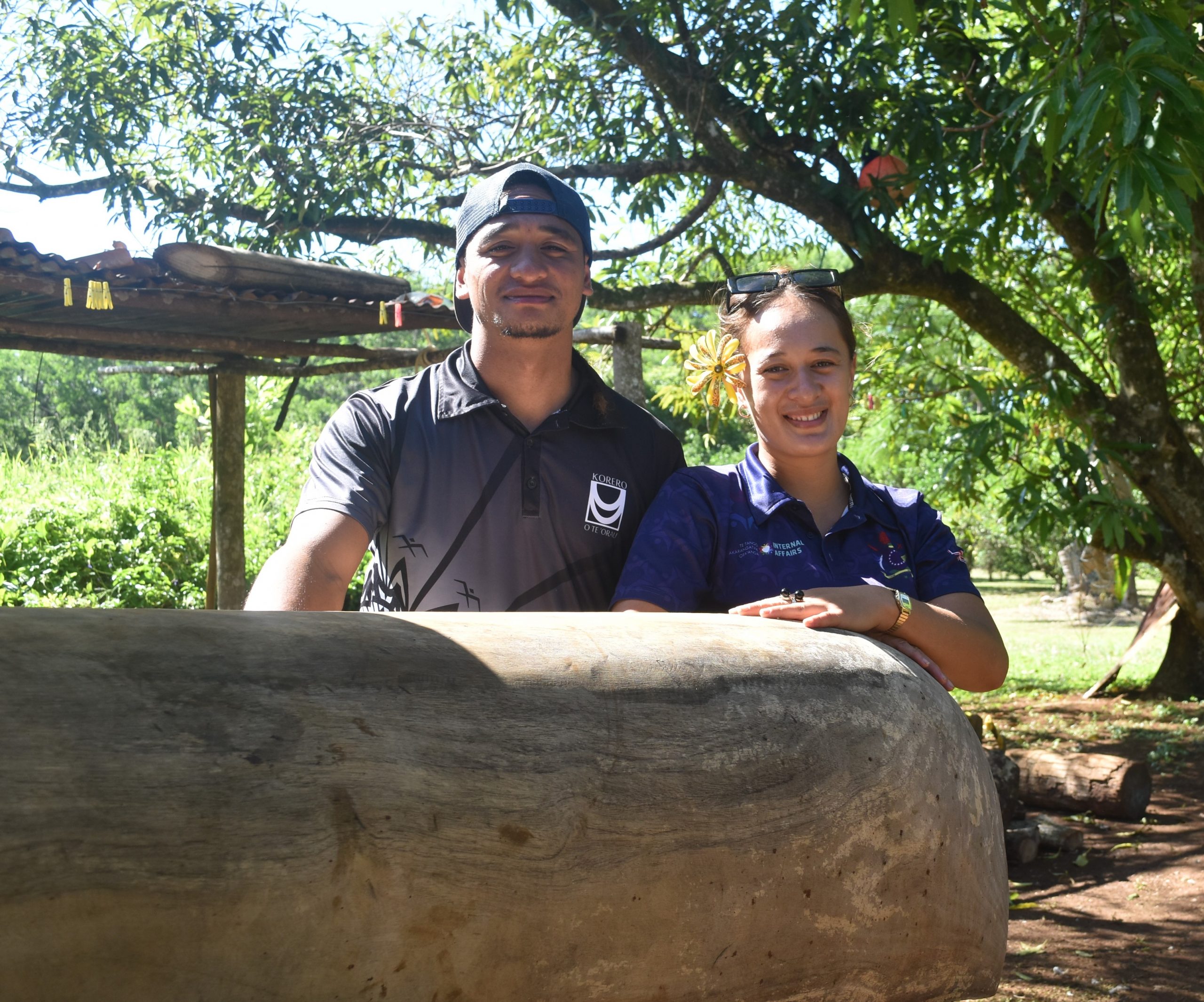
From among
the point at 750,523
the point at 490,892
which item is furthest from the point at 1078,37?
the point at 490,892

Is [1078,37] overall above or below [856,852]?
above

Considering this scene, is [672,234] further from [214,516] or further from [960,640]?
[960,640]

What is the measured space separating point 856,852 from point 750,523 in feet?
2.60

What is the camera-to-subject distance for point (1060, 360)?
6387 millimetres

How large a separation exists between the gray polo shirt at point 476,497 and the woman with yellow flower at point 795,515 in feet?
0.61

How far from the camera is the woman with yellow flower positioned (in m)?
1.89

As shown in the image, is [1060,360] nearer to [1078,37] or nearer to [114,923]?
[1078,37]

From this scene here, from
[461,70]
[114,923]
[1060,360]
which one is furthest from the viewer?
[461,70]

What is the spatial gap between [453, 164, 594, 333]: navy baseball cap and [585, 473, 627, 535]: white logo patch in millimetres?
391

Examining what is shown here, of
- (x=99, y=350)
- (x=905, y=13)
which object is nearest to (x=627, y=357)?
(x=99, y=350)

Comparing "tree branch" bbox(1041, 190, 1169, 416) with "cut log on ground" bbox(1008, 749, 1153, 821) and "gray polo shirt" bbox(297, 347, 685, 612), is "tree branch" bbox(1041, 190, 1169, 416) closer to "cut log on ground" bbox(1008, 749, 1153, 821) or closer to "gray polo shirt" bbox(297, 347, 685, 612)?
"cut log on ground" bbox(1008, 749, 1153, 821)

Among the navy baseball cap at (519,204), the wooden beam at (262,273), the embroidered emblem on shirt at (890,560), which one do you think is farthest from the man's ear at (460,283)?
the wooden beam at (262,273)

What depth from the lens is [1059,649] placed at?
11992 millimetres

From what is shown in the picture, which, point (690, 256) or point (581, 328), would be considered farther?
point (690, 256)
